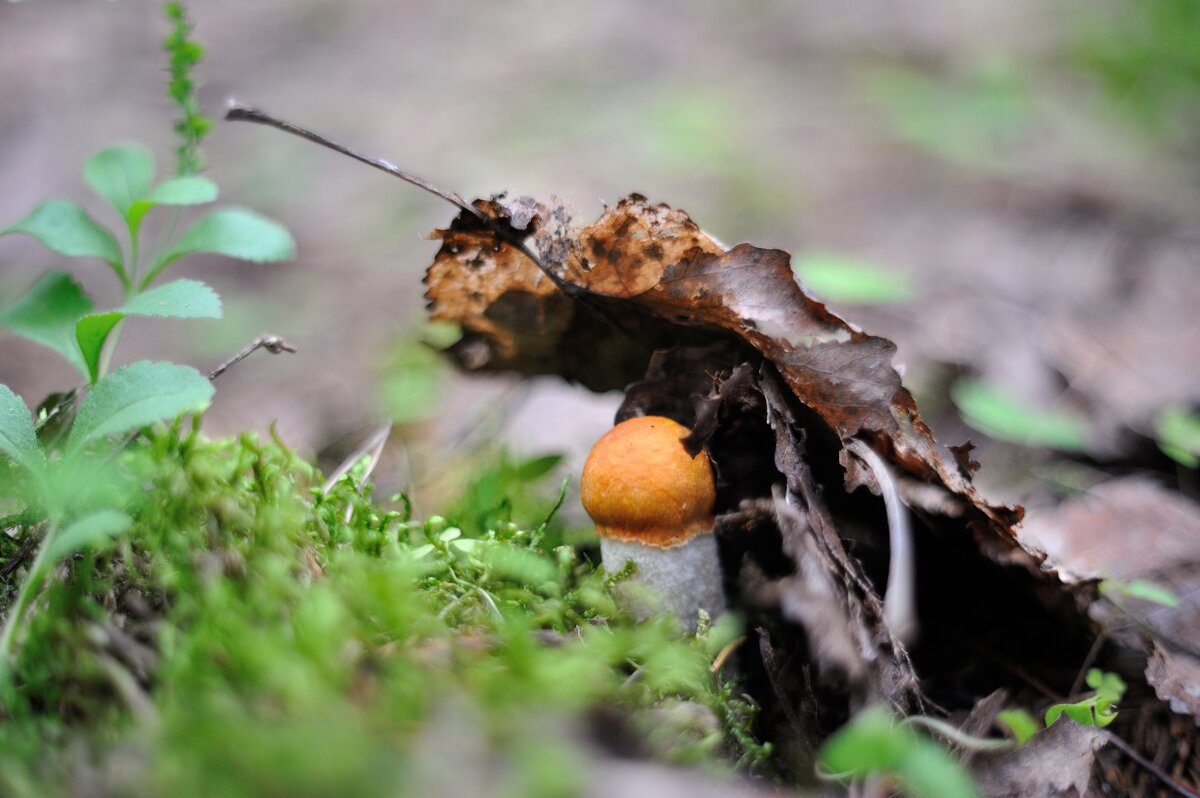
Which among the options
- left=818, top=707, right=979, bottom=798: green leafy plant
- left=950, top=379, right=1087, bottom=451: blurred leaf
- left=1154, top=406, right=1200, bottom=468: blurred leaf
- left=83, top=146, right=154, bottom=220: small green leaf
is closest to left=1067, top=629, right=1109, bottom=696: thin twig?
left=818, top=707, right=979, bottom=798: green leafy plant

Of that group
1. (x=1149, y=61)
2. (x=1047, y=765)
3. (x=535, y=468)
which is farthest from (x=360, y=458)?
(x=1149, y=61)

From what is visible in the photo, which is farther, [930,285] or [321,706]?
[930,285]

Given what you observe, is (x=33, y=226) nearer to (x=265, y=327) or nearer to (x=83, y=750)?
(x=83, y=750)

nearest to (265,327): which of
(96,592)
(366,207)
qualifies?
(366,207)

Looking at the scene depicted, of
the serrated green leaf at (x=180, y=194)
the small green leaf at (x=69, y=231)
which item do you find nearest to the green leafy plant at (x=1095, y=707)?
the serrated green leaf at (x=180, y=194)

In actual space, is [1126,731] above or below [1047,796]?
below

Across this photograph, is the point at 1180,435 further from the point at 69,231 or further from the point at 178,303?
the point at 69,231

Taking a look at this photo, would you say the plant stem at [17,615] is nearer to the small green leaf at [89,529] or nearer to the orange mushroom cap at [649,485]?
the small green leaf at [89,529]
